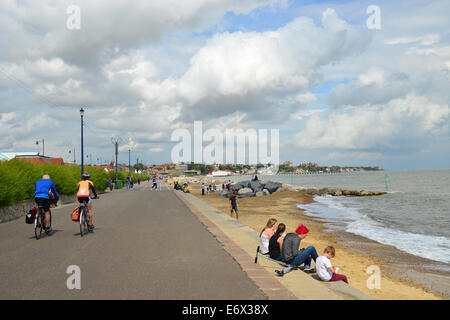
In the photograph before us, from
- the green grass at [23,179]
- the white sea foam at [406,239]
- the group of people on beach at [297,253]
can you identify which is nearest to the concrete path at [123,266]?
the group of people on beach at [297,253]

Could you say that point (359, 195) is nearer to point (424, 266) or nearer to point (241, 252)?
point (424, 266)

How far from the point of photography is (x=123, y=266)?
722 centimetres

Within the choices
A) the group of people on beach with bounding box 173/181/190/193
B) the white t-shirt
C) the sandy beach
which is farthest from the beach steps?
the group of people on beach with bounding box 173/181/190/193

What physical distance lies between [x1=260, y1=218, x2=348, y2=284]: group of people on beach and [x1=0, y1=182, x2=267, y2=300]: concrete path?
961 millimetres

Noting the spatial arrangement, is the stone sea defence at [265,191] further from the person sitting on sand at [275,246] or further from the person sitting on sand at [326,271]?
the person sitting on sand at [326,271]

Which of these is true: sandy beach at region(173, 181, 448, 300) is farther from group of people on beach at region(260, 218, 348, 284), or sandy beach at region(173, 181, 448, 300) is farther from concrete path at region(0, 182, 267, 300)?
concrete path at region(0, 182, 267, 300)

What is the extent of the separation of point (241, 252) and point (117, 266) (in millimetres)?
2850

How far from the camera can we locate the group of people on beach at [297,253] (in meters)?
6.85

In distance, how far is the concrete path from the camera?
217 inches

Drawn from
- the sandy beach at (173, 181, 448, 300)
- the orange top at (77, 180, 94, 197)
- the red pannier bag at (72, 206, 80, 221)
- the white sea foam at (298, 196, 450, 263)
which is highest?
the orange top at (77, 180, 94, 197)

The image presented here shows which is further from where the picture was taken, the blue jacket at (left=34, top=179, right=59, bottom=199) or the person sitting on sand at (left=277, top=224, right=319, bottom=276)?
the blue jacket at (left=34, top=179, right=59, bottom=199)

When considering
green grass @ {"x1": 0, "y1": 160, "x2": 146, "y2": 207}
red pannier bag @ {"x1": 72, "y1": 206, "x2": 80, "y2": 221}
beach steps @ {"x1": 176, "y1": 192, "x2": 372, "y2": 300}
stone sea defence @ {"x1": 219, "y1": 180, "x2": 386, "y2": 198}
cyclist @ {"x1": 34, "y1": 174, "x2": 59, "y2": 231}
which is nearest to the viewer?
beach steps @ {"x1": 176, "y1": 192, "x2": 372, "y2": 300}
